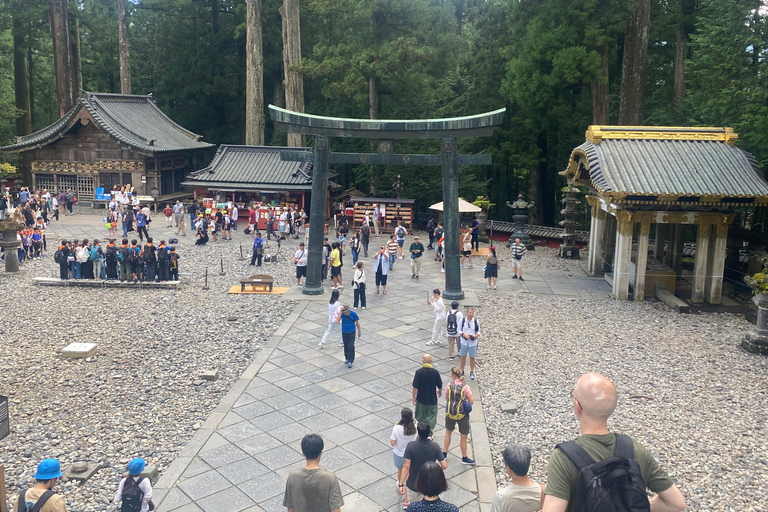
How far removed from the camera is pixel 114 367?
12.9 metres

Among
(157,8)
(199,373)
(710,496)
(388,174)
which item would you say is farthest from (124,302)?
(157,8)

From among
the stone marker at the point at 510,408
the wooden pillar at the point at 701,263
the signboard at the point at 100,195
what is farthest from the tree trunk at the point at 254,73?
the stone marker at the point at 510,408

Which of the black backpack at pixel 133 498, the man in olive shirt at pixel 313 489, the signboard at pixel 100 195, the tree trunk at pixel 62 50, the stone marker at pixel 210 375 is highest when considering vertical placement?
the tree trunk at pixel 62 50

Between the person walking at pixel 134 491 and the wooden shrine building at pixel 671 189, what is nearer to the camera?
the person walking at pixel 134 491

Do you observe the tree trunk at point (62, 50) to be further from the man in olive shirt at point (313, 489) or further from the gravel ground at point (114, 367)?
the man in olive shirt at point (313, 489)

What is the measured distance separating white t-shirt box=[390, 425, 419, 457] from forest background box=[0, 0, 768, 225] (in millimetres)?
16344

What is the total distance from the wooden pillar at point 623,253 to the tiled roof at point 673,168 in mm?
1125

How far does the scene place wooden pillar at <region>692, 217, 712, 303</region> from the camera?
730 inches

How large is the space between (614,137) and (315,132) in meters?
8.99

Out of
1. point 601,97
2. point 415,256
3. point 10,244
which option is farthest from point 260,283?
point 601,97

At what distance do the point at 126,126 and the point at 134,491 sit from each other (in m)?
33.2

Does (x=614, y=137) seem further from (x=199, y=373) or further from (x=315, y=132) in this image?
(x=199, y=373)

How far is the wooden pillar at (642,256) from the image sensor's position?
18.5 metres

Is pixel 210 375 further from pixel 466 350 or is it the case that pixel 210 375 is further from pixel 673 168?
pixel 673 168
